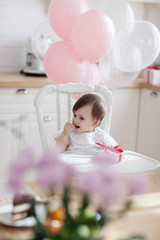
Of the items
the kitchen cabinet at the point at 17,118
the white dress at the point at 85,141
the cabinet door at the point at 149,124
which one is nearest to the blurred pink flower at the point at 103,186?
the white dress at the point at 85,141

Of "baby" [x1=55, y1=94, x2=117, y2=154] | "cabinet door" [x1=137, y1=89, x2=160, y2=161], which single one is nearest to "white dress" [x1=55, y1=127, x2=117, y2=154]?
"baby" [x1=55, y1=94, x2=117, y2=154]

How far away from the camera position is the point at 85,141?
2189 mm

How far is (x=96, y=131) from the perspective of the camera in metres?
2.27

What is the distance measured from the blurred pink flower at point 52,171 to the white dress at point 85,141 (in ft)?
4.25

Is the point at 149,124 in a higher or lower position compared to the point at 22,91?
lower

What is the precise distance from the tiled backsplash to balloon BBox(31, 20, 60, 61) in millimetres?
385

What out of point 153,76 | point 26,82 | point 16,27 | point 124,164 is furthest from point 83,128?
point 16,27

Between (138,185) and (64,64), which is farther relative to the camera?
(64,64)

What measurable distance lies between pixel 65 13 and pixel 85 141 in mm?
821

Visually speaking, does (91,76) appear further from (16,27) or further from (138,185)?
(138,185)

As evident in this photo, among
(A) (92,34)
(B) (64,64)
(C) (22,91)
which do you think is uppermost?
(A) (92,34)

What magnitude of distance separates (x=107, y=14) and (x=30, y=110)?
100cm

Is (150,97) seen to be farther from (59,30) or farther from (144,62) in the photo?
(59,30)

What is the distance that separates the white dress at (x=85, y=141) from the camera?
215 cm
